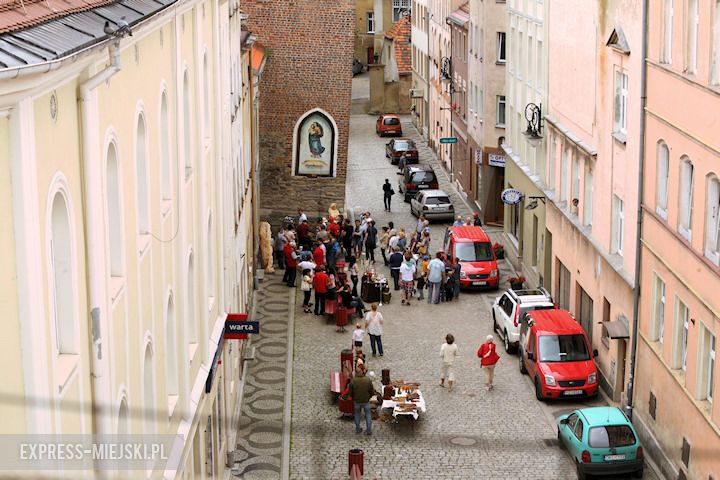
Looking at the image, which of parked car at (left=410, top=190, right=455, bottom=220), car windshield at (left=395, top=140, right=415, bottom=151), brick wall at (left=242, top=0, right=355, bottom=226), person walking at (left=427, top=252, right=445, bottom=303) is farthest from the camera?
car windshield at (left=395, top=140, right=415, bottom=151)

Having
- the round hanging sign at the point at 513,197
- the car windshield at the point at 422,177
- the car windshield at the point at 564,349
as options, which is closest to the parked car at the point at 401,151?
the car windshield at the point at 422,177

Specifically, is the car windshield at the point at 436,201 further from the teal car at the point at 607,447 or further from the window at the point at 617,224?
the teal car at the point at 607,447

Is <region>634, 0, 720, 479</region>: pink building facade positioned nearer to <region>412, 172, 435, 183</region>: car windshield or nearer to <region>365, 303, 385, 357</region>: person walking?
<region>365, 303, 385, 357</region>: person walking

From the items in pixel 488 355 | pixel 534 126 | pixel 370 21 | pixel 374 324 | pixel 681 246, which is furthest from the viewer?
pixel 370 21

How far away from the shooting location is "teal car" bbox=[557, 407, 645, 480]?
70.2ft

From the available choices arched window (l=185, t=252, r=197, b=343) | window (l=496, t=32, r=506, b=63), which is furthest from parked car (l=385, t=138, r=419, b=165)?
arched window (l=185, t=252, r=197, b=343)

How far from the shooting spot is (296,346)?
3055 cm

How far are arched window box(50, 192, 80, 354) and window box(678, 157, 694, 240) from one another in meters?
14.3

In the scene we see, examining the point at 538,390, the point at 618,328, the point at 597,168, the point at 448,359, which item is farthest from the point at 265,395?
the point at 597,168

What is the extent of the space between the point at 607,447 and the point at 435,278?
525 inches

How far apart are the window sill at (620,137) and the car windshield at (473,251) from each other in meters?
9.53

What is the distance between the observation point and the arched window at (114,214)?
1208 cm

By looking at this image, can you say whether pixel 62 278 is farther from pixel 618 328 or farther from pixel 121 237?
pixel 618 328

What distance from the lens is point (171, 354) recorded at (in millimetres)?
15984
